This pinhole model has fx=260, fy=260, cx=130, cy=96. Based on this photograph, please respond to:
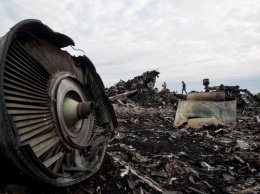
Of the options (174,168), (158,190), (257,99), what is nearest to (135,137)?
(174,168)

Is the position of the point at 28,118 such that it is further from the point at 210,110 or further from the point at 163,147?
the point at 210,110

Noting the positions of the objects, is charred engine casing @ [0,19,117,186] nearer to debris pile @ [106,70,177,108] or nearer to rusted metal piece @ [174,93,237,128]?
rusted metal piece @ [174,93,237,128]

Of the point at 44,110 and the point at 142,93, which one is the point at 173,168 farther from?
the point at 142,93

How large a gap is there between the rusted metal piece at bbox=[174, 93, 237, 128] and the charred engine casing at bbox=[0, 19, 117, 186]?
4.87 meters

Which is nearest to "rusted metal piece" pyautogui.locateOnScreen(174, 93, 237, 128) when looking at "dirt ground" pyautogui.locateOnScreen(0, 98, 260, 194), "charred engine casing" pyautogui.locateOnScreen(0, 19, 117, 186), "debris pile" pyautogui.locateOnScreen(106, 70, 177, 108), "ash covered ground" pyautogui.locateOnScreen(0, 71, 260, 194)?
"ash covered ground" pyautogui.locateOnScreen(0, 71, 260, 194)

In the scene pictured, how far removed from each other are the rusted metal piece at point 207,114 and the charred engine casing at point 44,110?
4.87 m

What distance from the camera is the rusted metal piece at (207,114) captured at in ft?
29.0

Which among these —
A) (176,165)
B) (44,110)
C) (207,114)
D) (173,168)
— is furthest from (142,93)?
(44,110)

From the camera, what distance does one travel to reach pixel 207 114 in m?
9.06

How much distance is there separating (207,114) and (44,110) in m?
6.75

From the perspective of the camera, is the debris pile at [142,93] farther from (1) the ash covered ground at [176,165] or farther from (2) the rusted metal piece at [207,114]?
(1) the ash covered ground at [176,165]

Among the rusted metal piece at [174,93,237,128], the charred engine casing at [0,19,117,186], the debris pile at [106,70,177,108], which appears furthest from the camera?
the debris pile at [106,70,177,108]

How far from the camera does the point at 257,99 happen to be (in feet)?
51.9

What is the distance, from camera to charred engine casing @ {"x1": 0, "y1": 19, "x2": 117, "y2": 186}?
2.77 metres
